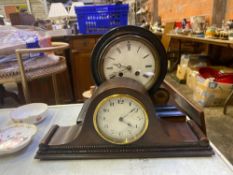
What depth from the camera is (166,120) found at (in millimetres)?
592

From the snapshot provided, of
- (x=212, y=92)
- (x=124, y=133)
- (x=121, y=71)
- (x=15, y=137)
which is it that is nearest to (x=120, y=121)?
(x=124, y=133)

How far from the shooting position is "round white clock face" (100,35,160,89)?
0.57m

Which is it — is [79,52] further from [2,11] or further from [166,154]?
[2,11]

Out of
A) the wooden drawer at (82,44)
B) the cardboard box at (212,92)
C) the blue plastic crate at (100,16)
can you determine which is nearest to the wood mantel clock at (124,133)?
the blue plastic crate at (100,16)

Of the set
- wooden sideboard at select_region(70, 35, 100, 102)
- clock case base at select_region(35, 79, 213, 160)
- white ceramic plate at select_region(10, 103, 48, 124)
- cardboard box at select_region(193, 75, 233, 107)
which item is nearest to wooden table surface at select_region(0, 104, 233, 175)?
clock case base at select_region(35, 79, 213, 160)

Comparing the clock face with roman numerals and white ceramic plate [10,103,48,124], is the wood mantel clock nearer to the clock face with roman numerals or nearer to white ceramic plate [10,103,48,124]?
the clock face with roman numerals

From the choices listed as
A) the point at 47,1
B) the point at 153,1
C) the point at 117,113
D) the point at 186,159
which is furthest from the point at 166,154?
the point at 47,1

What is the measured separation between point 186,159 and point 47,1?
6.44 m

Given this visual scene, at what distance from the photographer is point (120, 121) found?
1.68 feet

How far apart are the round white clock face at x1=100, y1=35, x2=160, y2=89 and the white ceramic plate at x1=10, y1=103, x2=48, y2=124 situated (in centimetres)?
30

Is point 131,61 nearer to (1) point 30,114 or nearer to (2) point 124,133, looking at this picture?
(2) point 124,133

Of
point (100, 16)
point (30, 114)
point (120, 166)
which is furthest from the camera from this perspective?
point (100, 16)

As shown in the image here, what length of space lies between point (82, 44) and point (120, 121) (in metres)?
1.61

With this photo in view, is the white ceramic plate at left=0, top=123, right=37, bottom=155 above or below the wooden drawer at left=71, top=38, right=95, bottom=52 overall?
below
